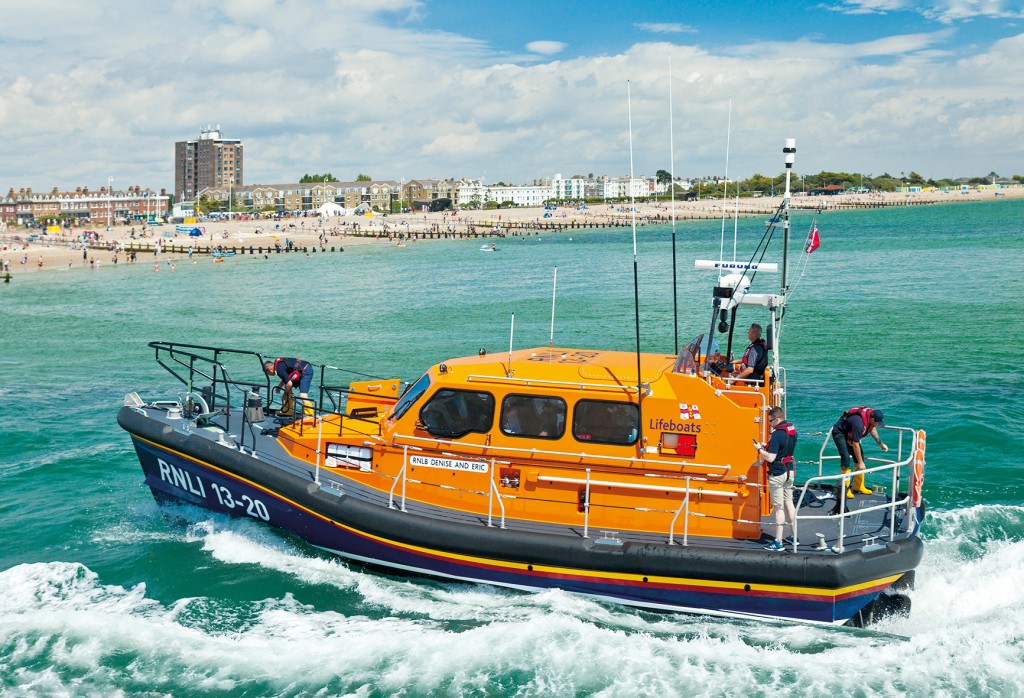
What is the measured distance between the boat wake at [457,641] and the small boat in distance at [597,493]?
0.29 metres

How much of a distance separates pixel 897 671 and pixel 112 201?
209845 millimetres

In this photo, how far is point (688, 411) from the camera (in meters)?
9.75

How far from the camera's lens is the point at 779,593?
9.24 metres

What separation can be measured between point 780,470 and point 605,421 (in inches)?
74.6

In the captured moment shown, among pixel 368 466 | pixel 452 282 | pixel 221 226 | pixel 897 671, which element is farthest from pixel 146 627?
pixel 221 226

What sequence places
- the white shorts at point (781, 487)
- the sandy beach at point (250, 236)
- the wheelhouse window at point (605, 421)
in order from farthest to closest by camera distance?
the sandy beach at point (250, 236), the wheelhouse window at point (605, 421), the white shorts at point (781, 487)

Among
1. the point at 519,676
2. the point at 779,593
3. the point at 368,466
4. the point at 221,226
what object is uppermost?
the point at 221,226

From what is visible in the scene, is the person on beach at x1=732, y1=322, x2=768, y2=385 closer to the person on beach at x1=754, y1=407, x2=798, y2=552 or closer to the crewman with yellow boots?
the crewman with yellow boots

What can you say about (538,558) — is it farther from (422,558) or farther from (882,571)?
(882,571)

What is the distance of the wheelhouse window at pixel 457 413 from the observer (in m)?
10.2

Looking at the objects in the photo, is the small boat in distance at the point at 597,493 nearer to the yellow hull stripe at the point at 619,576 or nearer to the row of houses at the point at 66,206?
the yellow hull stripe at the point at 619,576

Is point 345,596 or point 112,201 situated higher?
point 112,201

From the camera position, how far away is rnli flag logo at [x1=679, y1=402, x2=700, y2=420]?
32.0 feet

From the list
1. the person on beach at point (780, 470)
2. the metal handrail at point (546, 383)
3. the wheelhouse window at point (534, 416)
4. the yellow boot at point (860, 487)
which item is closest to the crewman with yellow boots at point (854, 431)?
the yellow boot at point (860, 487)
